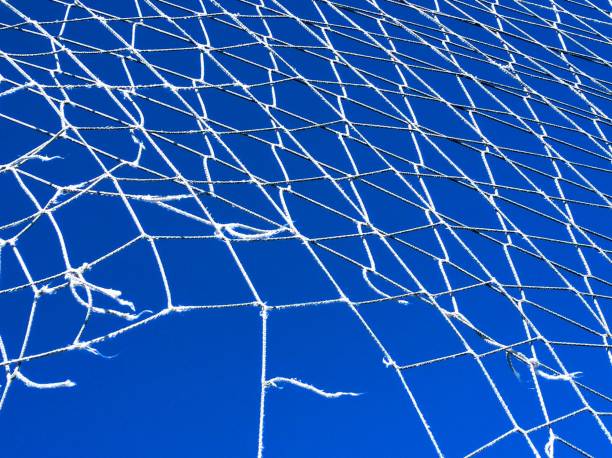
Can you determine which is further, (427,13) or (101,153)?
(427,13)

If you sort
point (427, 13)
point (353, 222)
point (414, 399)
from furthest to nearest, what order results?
point (427, 13) → point (353, 222) → point (414, 399)

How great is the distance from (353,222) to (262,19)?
584mm

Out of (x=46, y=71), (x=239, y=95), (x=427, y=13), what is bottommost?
(x=46, y=71)

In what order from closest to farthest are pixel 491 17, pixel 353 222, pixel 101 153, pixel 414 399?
pixel 414 399, pixel 101 153, pixel 353 222, pixel 491 17

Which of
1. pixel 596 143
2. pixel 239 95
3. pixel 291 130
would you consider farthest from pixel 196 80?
pixel 596 143

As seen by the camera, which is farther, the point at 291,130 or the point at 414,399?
the point at 291,130

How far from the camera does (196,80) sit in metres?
Result: 1.50

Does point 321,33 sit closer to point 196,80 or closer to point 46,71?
point 196,80

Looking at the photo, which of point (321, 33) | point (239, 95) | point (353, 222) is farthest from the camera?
point (321, 33)

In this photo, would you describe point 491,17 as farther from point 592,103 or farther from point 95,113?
point 95,113

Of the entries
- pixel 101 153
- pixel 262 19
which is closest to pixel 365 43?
pixel 262 19

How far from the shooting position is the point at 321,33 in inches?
68.2

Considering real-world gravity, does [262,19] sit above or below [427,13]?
below

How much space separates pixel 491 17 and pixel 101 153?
115cm
